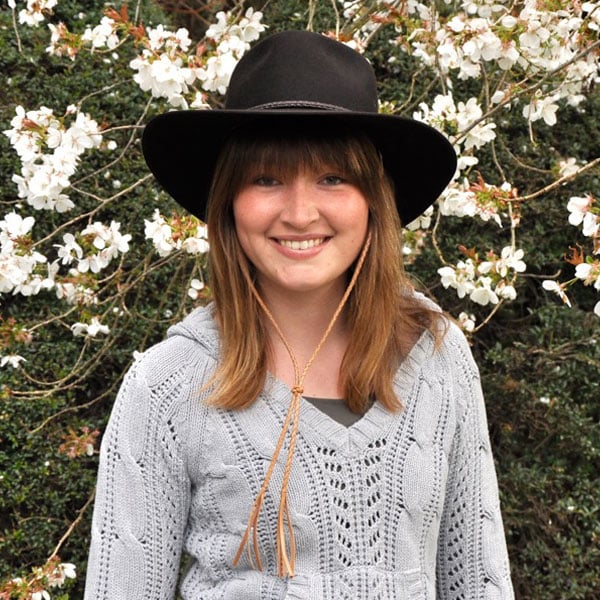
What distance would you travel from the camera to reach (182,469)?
67.4 inches

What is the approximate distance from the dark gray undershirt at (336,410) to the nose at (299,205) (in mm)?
366

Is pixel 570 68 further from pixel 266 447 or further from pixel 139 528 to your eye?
pixel 139 528

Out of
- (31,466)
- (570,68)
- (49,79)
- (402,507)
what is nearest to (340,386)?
(402,507)

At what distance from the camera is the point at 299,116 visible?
1543 mm

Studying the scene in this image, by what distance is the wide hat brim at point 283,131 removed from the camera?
5.23ft

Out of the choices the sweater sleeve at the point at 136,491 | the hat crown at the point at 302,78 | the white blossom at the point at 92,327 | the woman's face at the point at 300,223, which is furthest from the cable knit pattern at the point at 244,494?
the white blossom at the point at 92,327

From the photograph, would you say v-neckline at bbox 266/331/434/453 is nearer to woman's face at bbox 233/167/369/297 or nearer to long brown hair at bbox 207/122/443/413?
long brown hair at bbox 207/122/443/413

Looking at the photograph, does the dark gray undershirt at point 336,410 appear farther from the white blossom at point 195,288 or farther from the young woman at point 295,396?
the white blossom at point 195,288

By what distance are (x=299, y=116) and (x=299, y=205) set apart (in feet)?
0.49

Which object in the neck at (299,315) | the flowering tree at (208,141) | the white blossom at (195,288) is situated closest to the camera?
the neck at (299,315)

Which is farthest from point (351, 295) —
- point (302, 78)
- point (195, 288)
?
point (195, 288)

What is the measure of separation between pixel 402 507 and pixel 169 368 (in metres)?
0.51

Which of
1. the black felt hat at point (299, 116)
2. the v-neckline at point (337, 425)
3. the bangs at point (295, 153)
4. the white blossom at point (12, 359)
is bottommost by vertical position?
the v-neckline at point (337, 425)

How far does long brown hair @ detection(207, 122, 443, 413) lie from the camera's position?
161 centimetres
